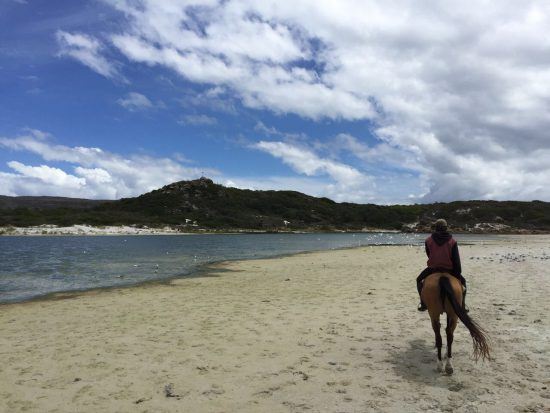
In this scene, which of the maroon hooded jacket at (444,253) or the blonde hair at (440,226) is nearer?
the maroon hooded jacket at (444,253)

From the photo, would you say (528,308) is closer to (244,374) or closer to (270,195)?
(244,374)

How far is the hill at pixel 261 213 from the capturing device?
12654cm

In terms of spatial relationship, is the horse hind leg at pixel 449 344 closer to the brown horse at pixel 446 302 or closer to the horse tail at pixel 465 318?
the brown horse at pixel 446 302

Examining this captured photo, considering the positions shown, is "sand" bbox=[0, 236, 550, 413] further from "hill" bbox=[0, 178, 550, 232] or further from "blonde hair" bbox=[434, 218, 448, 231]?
"hill" bbox=[0, 178, 550, 232]

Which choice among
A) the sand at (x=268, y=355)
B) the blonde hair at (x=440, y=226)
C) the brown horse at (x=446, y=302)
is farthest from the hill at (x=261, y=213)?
the brown horse at (x=446, y=302)

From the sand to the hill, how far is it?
354 ft

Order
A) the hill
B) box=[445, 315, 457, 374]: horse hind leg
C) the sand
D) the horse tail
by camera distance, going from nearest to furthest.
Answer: the sand, the horse tail, box=[445, 315, 457, 374]: horse hind leg, the hill

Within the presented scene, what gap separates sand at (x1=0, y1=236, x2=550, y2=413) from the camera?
7.16 m

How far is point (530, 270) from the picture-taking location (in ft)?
78.4

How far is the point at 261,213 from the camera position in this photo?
165500 millimetres

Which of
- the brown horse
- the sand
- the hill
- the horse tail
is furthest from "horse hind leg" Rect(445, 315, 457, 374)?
the hill

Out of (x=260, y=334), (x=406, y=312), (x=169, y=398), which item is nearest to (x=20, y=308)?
(x=260, y=334)

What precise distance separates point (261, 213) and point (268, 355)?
512 ft

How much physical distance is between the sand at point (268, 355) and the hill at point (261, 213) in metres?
108
